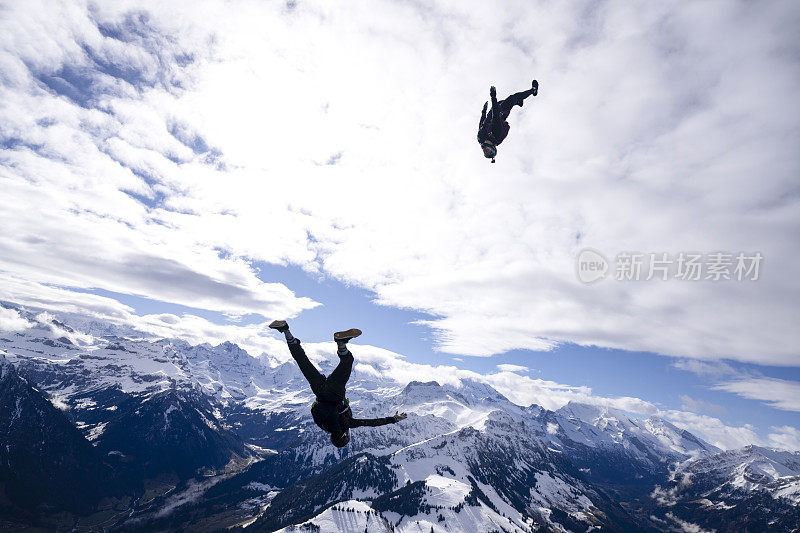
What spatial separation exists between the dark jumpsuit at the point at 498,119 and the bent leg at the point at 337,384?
19.7m

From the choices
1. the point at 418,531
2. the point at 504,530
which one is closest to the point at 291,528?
the point at 418,531

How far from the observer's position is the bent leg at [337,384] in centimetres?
1497

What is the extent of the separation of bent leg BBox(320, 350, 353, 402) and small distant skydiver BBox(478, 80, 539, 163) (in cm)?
1933

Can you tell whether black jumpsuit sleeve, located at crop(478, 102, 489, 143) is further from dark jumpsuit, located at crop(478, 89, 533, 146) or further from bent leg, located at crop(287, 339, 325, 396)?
bent leg, located at crop(287, 339, 325, 396)

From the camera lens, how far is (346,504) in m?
173

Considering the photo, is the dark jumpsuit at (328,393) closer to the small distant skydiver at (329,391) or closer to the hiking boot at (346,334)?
the small distant skydiver at (329,391)

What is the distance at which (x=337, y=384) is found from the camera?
15.5 meters

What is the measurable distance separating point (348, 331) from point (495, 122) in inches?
768

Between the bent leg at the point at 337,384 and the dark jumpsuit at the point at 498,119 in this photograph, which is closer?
the bent leg at the point at 337,384

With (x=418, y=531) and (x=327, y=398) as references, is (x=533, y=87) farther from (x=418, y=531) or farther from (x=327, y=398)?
(x=418, y=531)

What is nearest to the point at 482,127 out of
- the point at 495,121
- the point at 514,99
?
the point at 495,121

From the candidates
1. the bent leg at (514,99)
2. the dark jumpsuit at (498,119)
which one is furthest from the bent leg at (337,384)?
the bent leg at (514,99)

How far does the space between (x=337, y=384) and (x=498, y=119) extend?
20973mm

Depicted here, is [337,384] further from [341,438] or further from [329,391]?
[341,438]
